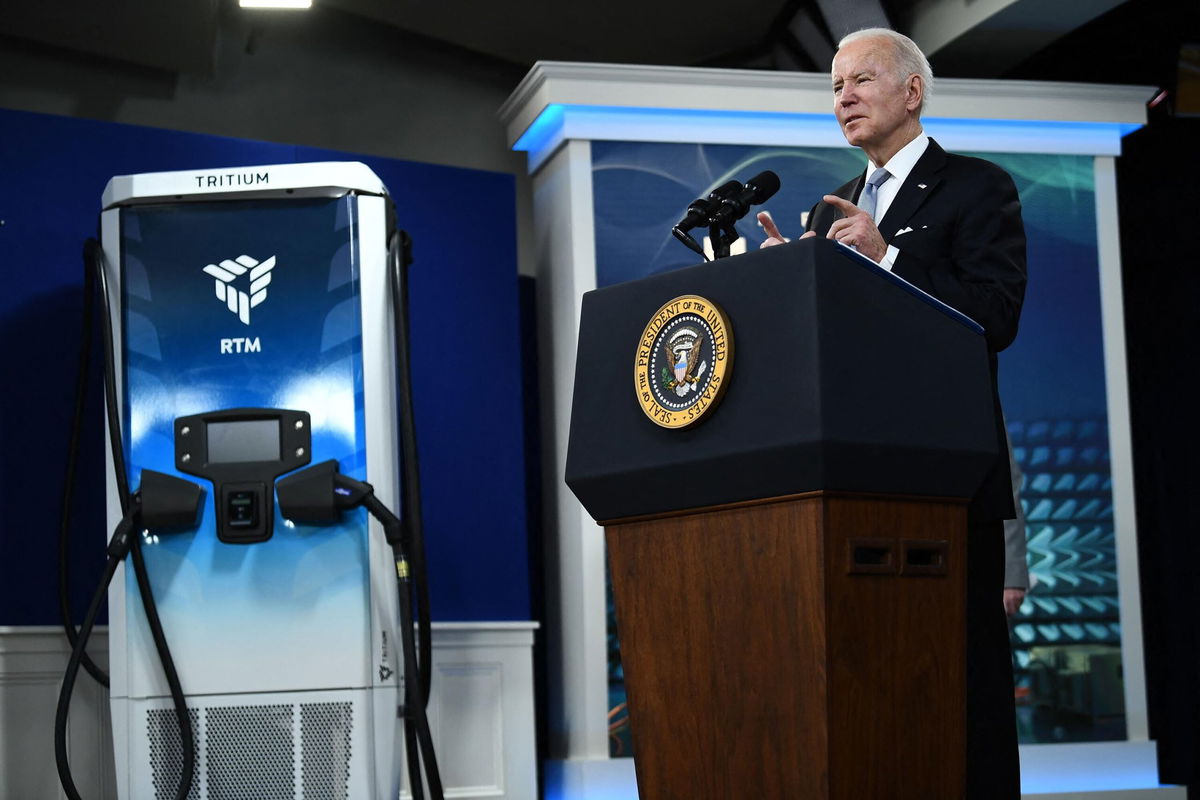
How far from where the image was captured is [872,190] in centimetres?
201

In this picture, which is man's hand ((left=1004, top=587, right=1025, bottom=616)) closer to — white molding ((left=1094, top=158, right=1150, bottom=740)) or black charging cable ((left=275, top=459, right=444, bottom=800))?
white molding ((left=1094, top=158, right=1150, bottom=740))

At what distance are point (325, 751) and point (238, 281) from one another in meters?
1.01

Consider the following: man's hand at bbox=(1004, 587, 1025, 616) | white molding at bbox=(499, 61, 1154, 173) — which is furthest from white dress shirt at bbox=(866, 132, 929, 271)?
white molding at bbox=(499, 61, 1154, 173)

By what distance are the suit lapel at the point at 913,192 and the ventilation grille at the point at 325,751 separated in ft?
5.22

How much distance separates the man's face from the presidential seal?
0.54 metres

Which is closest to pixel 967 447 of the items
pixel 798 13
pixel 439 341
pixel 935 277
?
pixel 935 277

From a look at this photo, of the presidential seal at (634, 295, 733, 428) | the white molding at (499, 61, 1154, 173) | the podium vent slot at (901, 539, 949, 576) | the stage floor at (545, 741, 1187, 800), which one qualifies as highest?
the white molding at (499, 61, 1154, 173)

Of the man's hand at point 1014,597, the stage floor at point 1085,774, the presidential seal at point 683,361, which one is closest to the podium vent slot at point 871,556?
the presidential seal at point 683,361

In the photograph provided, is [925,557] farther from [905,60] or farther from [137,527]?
[137,527]

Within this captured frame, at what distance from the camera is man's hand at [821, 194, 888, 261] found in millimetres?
1697

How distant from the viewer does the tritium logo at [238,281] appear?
3.00m

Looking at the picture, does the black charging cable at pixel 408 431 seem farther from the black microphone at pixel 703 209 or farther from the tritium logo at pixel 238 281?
the black microphone at pixel 703 209

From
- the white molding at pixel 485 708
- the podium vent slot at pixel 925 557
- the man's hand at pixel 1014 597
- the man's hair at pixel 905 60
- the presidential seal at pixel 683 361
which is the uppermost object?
the man's hair at pixel 905 60

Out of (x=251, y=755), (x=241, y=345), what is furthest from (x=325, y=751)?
(x=241, y=345)
